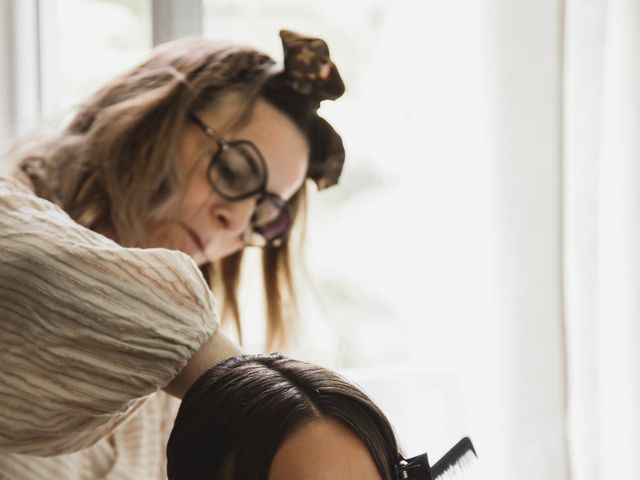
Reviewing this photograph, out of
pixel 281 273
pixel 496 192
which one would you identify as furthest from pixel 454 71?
pixel 281 273

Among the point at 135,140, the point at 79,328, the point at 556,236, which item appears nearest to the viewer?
the point at 79,328

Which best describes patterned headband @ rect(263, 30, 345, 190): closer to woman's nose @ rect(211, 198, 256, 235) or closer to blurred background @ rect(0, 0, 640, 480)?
woman's nose @ rect(211, 198, 256, 235)

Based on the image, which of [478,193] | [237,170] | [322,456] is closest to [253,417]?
[322,456]

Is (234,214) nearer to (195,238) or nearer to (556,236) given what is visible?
(195,238)

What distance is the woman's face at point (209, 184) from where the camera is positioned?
109cm

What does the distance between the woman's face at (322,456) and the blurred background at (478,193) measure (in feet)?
2.96

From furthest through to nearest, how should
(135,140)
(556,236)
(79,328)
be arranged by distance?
(556,236), (135,140), (79,328)

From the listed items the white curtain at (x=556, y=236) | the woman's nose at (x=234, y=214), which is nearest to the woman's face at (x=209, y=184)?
the woman's nose at (x=234, y=214)

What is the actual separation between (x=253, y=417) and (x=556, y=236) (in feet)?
3.80

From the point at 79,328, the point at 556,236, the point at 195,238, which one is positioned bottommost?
the point at 556,236

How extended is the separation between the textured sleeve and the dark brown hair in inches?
1.1

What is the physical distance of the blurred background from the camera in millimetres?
1479

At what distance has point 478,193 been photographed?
5.24ft

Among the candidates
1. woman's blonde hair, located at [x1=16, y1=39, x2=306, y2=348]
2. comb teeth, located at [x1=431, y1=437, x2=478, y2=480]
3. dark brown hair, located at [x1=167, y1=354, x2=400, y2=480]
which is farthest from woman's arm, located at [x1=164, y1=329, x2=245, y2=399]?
woman's blonde hair, located at [x1=16, y1=39, x2=306, y2=348]
